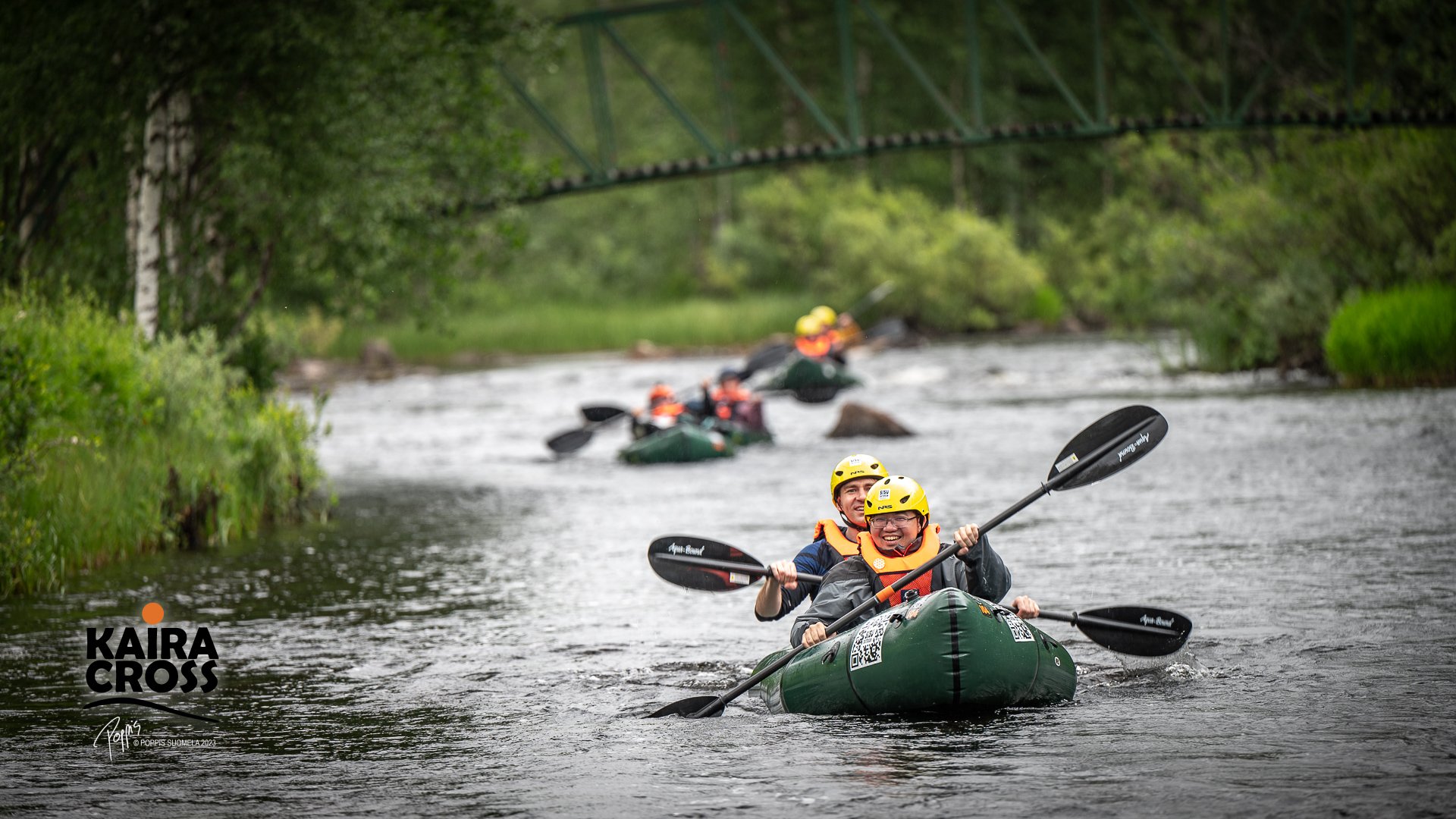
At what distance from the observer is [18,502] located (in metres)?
11.8

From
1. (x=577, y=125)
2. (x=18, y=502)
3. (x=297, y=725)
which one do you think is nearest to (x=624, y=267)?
(x=577, y=125)

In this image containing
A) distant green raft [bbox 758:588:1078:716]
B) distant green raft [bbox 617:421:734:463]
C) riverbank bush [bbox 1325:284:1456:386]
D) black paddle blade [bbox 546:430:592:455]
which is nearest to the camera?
distant green raft [bbox 758:588:1078:716]

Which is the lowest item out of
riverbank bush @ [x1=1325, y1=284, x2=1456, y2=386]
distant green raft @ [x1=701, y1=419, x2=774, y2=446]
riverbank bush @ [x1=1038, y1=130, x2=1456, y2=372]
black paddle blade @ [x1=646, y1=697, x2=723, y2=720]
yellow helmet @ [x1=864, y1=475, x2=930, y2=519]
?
black paddle blade @ [x1=646, y1=697, x2=723, y2=720]

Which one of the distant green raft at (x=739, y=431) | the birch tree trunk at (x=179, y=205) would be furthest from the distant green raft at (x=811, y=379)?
the birch tree trunk at (x=179, y=205)

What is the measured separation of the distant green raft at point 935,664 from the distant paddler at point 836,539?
0.48m

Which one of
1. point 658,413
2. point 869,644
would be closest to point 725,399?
point 658,413

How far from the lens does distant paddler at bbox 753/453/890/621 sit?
27.8ft

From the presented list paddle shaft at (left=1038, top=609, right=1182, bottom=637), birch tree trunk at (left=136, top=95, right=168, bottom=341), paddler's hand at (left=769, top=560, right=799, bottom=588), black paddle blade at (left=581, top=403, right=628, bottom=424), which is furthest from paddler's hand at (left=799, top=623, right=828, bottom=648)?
black paddle blade at (left=581, top=403, right=628, bottom=424)

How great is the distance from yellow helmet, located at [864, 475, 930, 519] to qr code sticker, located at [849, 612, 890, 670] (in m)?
0.54

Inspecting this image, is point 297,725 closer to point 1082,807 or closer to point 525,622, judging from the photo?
point 525,622

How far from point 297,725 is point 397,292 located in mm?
11373

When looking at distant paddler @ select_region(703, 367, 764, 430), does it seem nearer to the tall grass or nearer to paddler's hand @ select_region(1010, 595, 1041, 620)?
paddler's hand @ select_region(1010, 595, 1041, 620)

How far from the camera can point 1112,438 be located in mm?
8883

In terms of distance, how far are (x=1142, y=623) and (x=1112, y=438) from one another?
981 mm
